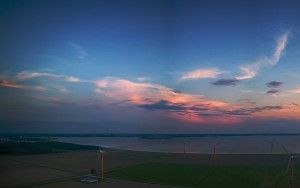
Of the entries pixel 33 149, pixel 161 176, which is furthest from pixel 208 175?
pixel 33 149

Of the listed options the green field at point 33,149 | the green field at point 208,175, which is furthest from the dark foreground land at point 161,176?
the green field at point 33,149

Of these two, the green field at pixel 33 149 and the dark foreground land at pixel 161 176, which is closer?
the dark foreground land at pixel 161 176

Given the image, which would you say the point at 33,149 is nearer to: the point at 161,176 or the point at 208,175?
the point at 161,176

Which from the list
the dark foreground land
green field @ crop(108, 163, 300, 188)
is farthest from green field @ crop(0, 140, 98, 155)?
green field @ crop(108, 163, 300, 188)

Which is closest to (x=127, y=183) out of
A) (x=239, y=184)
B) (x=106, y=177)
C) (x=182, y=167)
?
(x=106, y=177)

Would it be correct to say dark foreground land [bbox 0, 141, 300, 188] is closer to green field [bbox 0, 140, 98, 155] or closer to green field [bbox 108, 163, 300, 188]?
green field [bbox 108, 163, 300, 188]

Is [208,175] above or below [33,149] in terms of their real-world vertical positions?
below

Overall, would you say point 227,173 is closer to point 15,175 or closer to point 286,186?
point 286,186

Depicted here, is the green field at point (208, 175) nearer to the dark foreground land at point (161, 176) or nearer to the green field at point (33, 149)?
the dark foreground land at point (161, 176)

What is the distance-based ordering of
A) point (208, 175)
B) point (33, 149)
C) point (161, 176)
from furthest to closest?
point (33, 149) → point (208, 175) → point (161, 176)

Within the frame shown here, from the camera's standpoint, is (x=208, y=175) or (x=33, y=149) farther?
(x=33, y=149)
